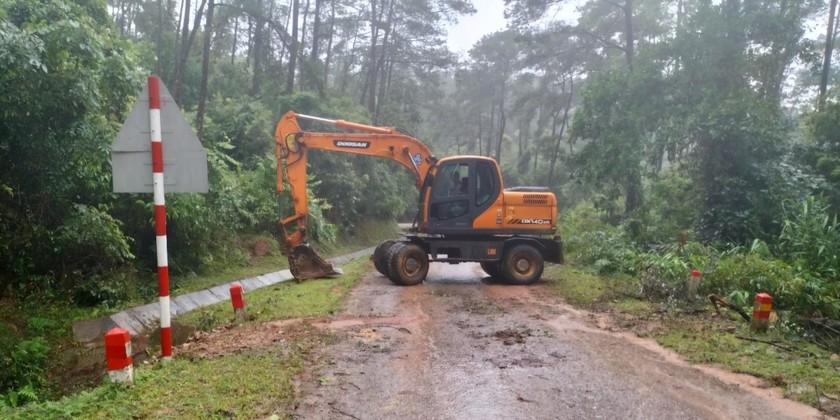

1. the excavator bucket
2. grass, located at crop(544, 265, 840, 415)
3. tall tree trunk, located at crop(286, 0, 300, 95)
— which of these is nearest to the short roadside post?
grass, located at crop(544, 265, 840, 415)

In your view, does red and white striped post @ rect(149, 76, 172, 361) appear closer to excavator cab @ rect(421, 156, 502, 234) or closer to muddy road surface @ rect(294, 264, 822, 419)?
muddy road surface @ rect(294, 264, 822, 419)

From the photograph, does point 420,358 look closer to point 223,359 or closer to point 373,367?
point 373,367

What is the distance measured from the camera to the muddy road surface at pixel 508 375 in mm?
4711

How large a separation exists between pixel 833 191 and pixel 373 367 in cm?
1487

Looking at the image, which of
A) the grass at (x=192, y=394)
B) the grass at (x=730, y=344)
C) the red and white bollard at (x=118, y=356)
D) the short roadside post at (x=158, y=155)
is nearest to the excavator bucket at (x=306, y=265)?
the grass at (x=730, y=344)

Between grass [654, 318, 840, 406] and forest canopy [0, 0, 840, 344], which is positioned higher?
forest canopy [0, 0, 840, 344]

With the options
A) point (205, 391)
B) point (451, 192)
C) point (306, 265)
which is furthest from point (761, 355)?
point (306, 265)

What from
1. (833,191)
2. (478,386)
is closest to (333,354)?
(478,386)

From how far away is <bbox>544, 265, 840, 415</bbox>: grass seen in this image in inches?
217

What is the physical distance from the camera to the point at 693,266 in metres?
11.0

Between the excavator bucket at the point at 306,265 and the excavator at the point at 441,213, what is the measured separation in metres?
0.02

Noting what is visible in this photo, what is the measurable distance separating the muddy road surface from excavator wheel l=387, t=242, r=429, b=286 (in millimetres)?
2919

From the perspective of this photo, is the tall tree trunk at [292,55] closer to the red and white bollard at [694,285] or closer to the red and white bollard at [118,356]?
the red and white bollard at [694,285]

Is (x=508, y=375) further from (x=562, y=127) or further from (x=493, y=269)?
(x=562, y=127)
